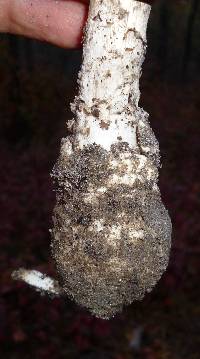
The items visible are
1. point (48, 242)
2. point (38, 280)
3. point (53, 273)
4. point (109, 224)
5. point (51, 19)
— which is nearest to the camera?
point (109, 224)

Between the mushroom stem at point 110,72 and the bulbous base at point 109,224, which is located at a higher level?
the mushroom stem at point 110,72

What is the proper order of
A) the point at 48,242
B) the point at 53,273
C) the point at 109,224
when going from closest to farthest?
the point at 109,224
the point at 53,273
the point at 48,242

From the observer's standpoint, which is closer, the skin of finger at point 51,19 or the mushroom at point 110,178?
the mushroom at point 110,178

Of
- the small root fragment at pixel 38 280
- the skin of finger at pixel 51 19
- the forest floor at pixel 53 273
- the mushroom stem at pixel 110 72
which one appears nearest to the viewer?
the mushroom stem at pixel 110 72

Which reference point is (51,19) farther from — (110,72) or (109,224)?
(109,224)

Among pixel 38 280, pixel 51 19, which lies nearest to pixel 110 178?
pixel 38 280

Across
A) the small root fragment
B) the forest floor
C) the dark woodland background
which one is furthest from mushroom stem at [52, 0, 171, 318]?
the dark woodland background

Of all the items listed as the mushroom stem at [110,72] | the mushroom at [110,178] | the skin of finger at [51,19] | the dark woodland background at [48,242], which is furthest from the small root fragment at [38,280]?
the dark woodland background at [48,242]

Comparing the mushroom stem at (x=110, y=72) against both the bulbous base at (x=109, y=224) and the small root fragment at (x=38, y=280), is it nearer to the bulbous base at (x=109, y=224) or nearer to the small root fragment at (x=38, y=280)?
the bulbous base at (x=109, y=224)
